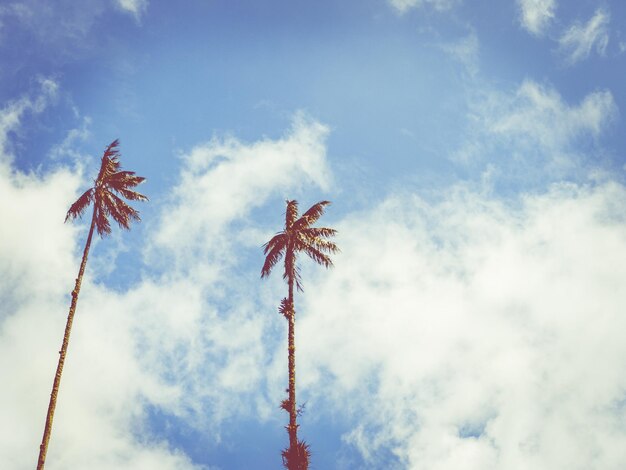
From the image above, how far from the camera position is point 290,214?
94.2 feet

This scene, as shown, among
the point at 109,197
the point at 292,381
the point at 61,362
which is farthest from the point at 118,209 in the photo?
the point at 292,381

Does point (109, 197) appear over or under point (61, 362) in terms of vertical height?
over

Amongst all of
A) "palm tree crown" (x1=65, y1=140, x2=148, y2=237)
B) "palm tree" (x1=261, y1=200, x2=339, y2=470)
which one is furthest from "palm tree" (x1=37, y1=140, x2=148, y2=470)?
"palm tree" (x1=261, y1=200, x2=339, y2=470)

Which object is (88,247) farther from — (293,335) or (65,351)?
(293,335)

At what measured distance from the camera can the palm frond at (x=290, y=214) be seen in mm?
28438

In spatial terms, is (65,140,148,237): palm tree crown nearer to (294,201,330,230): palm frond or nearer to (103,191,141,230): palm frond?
(103,191,141,230): palm frond

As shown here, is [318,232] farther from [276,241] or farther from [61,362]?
[61,362]

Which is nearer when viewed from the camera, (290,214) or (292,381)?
(292,381)

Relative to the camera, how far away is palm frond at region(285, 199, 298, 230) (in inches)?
1120

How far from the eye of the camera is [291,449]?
845 inches

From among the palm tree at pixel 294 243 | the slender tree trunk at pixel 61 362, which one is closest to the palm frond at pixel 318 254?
the palm tree at pixel 294 243

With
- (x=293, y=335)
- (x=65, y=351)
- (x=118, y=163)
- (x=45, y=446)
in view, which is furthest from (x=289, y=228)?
(x=45, y=446)

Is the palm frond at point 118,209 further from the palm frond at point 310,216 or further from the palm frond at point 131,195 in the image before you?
the palm frond at point 310,216

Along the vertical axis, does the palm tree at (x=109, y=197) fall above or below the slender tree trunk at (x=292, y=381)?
above
